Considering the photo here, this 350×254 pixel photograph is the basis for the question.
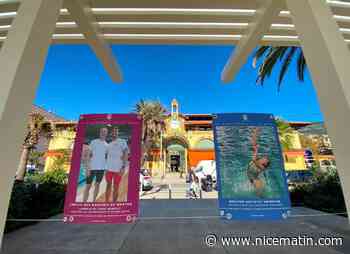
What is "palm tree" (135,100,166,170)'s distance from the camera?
25609 mm

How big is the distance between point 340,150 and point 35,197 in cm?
895

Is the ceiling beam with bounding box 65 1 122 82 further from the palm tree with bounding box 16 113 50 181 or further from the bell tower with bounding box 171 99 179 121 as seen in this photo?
the bell tower with bounding box 171 99 179 121

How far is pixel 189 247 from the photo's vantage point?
13.1 ft

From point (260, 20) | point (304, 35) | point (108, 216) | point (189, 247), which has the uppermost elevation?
point (260, 20)

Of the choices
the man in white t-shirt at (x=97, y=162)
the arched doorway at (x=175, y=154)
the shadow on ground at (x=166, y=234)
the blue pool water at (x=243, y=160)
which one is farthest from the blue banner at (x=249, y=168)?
the arched doorway at (x=175, y=154)

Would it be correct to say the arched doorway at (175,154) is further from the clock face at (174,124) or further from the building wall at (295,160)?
the building wall at (295,160)

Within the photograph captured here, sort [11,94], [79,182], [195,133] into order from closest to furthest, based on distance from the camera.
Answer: [11,94] < [79,182] < [195,133]

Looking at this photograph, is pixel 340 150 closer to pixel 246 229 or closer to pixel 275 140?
pixel 275 140

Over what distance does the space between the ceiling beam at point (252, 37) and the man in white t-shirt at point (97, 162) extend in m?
3.20

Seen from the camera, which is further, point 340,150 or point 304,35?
point 304,35

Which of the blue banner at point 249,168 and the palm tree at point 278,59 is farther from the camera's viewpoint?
the palm tree at point 278,59

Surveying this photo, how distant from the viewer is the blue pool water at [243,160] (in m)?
3.74

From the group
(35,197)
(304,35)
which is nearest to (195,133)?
(35,197)

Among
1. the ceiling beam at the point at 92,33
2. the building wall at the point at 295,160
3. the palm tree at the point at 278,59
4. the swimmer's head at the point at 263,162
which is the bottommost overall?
the swimmer's head at the point at 263,162
